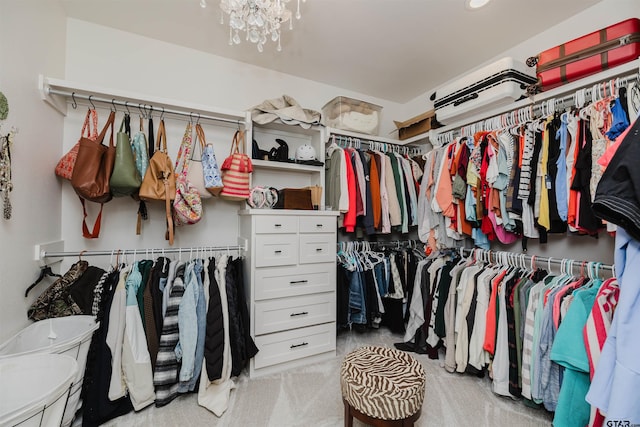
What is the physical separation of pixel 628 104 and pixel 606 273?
38.2 inches

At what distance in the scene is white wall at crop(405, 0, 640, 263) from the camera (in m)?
1.65

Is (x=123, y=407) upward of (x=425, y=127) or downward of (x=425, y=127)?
downward

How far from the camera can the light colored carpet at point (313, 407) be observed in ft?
4.79

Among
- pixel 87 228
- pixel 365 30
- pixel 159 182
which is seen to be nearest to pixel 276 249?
pixel 159 182

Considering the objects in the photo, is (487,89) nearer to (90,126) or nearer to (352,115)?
(352,115)

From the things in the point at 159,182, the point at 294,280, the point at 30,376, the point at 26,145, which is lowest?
the point at 30,376

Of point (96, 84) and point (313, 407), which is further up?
point (96, 84)

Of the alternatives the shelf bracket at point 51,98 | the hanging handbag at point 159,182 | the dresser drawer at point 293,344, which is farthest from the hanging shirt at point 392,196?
the shelf bracket at point 51,98

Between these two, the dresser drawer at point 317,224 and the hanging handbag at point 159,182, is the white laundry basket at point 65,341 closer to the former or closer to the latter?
the hanging handbag at point 159,182

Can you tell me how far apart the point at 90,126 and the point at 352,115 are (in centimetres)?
201

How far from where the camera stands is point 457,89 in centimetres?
214

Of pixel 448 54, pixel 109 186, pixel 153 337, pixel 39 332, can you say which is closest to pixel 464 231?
pixel 448 54

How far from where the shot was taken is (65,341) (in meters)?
1.20

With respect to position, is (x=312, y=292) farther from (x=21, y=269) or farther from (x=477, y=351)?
(x=21, y=269)
